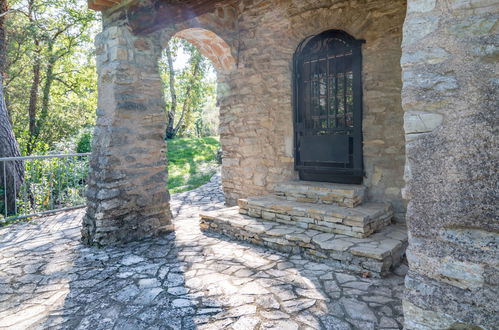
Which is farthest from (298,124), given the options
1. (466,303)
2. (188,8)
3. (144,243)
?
(466,303)

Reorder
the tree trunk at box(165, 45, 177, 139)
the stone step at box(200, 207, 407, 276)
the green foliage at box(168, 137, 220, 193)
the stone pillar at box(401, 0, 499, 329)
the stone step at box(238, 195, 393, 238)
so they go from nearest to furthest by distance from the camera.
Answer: the stone pillar at box(401, 0, 499, 329) < the stone step at box(200, 207, 407, 276) < the stone step at box(238, 195, 393, 238) < the green foliage at box(168, 137, 220, 193) < the tree trunk at box(165, 45, 177, 139)

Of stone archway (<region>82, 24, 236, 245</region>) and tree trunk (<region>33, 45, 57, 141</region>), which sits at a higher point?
tree trunk (<region>33, 45, 57, 141</region>)

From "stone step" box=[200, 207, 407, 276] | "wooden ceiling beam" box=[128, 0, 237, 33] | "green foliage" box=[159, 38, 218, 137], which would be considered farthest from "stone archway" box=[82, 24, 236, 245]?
"green foliage" box=[159, 38, 218, 137]

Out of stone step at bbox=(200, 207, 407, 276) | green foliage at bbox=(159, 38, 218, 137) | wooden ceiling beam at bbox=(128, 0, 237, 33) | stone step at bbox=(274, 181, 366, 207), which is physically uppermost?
green foliage at bbox=(159, 38, 218, 137)

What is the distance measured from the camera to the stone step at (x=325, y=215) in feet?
11.2

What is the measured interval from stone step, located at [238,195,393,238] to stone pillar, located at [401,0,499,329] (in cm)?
183

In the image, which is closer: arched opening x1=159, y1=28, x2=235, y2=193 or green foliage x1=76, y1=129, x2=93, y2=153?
arched opening x1=159, y1=28, x2=235, y2=193

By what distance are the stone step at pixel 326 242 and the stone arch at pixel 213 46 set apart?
2.73 m

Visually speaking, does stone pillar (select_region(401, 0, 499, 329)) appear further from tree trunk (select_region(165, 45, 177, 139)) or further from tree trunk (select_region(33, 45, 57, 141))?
tree trunk (select_region(165, 45, 177, 139))

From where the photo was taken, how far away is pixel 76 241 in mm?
3965

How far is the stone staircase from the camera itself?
9.93 ft

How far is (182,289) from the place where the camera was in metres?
2.63

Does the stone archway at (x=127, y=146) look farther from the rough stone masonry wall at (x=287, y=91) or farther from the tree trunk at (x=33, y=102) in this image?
the tree trunk at (x=33, y=102)

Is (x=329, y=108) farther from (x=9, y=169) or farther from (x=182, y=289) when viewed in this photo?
(x=9, y=169)
